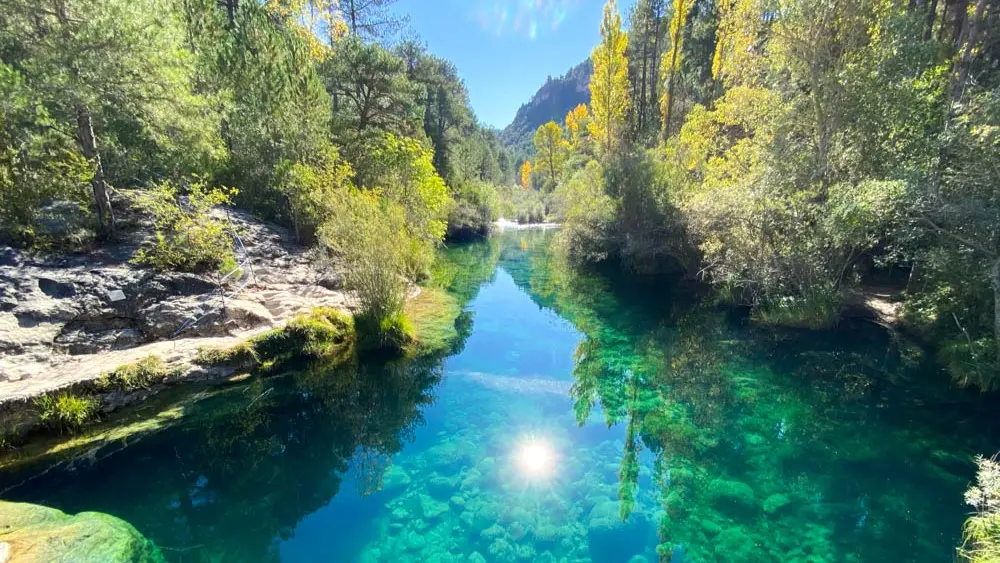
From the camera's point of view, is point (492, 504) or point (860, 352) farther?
point (860, 352)

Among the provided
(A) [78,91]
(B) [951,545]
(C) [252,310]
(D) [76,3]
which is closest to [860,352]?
(B) [951,545]

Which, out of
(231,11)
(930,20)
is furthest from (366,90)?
(930,20)

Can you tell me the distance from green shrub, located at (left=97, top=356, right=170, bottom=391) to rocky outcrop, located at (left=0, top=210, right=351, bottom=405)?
0.16m

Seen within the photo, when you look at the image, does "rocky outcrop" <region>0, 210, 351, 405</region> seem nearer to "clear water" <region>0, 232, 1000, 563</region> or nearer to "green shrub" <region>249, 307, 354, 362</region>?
"green shrub" <region>249, 307, 354, 362</region>

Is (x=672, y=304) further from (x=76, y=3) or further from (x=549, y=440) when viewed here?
(x=76, y=3)

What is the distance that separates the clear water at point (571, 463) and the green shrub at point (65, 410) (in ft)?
2.74

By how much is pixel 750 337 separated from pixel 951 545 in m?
6.96

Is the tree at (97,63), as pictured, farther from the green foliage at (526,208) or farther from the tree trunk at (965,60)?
the green foliage at (526,208)

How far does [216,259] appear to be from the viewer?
10141 mm

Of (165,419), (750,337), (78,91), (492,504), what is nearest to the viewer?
(492,504)

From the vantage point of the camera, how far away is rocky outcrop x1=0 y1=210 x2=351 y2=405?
6520mm

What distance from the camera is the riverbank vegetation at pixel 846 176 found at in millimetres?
7094

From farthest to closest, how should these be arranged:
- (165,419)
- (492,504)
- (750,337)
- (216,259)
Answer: (750,337)
(216,259)
(165,419)
(492,504)

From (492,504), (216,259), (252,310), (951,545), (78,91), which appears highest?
(78,91)
